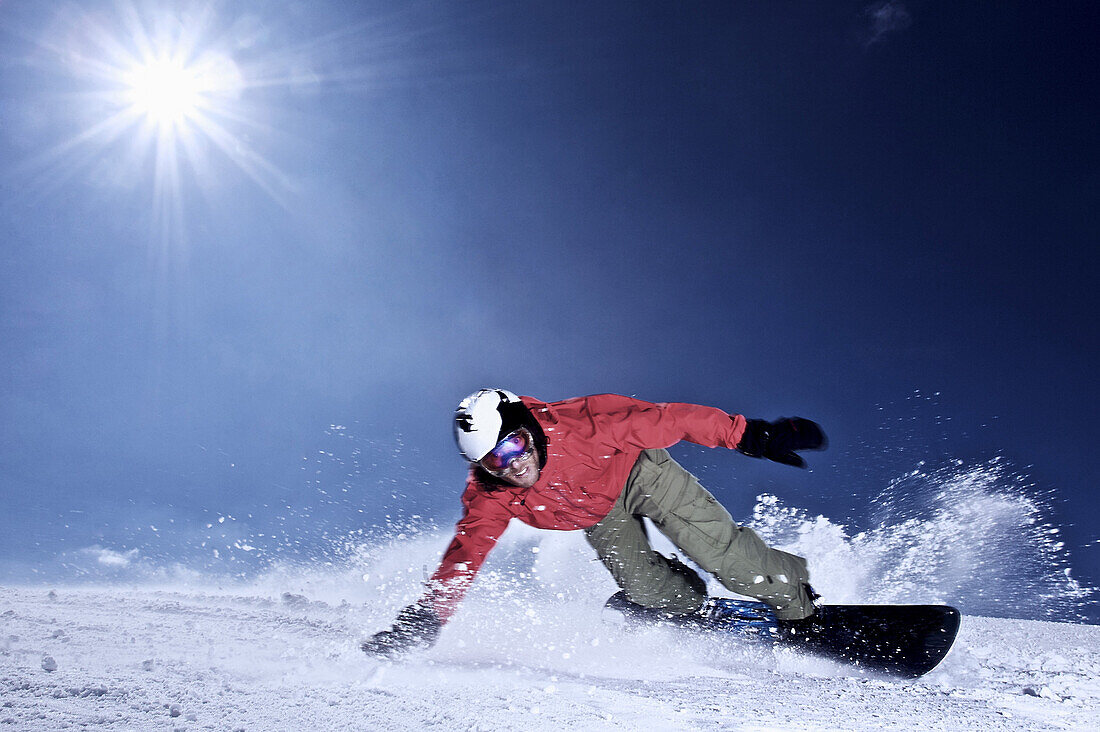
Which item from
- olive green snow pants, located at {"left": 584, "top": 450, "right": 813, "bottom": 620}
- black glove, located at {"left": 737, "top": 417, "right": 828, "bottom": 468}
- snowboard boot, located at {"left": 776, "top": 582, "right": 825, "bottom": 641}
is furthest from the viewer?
snowboard boot, located at {"left": 776, "top": 582, "right": 825, "bottom": 641}

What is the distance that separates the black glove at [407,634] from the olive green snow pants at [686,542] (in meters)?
1.25

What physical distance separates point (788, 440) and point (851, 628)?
1508 mm

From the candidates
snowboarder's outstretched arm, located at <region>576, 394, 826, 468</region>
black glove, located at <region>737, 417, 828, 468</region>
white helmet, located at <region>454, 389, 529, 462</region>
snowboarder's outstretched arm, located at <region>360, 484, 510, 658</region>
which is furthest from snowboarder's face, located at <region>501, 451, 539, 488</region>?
black glove, located at <region>737, 417, 828, 468</region>

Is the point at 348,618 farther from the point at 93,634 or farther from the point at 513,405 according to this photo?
the point at 513,405

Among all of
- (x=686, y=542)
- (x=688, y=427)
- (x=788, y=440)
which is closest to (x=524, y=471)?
(x=688, y=427)

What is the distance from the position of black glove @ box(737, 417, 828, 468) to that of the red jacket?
0.45 ft

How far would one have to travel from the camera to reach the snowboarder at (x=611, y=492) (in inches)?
127

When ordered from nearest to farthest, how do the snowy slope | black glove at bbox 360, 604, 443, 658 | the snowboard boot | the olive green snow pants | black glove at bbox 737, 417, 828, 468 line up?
the snowy slope, black glove at bbox 360, 604, 443, 658, black glove at bbox 737, 417, 828, 468, the olive green snow pants, the snowboard boot

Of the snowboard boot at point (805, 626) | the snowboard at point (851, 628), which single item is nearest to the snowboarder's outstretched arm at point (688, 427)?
the snowboard boot at point (805, 626)

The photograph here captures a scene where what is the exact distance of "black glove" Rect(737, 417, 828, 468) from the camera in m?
3.20

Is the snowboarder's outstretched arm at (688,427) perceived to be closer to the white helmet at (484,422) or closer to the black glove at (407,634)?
the white helmet at (484,422)

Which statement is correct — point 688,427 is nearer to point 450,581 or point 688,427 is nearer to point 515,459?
point 515,459

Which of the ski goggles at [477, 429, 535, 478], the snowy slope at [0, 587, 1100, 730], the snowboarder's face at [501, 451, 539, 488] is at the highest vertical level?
the ski goggles at [477, 429, 535, 478]

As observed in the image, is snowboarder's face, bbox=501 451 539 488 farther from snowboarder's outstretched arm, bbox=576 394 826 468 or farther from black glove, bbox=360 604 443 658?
black glove, bbox=360 604 443 658
